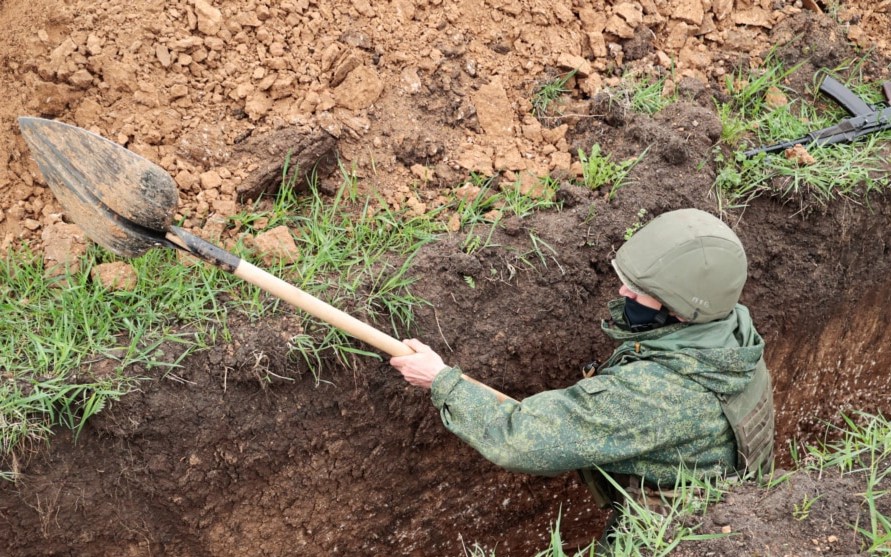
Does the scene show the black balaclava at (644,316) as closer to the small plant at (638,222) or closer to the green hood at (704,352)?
the green hood at (704,352)

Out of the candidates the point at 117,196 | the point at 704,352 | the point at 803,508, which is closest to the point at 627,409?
the point at 704,352

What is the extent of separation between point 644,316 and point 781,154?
156cm

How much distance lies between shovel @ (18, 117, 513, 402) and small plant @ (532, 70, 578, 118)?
4.62 feet

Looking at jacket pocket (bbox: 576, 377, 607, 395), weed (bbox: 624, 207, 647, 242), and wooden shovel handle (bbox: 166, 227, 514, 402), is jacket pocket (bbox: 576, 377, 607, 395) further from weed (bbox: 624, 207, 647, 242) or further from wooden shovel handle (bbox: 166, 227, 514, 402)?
weed (bbox: 624, 207, 647, 242)

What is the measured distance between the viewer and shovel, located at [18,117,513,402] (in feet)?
7.92

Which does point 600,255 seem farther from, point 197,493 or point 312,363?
point 197,493

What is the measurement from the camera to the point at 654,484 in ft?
7.80

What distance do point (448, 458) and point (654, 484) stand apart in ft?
3.08

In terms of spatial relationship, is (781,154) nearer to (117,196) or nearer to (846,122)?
(846,122)

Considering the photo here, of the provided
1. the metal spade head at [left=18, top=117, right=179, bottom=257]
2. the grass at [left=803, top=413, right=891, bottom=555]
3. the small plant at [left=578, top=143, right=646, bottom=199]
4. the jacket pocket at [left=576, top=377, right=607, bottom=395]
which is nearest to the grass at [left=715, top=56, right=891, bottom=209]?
the small plant at [left=578, top=143, right=646, bottom=199]

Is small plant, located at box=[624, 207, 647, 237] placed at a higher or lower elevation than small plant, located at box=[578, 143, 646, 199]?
lower

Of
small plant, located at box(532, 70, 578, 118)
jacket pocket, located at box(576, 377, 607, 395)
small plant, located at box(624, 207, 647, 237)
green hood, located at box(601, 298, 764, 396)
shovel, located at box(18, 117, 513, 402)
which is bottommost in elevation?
small plant, located at box(624, 207, 647, 237)

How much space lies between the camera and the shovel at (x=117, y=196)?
2.41 metres

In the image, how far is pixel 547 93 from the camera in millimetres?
3420
